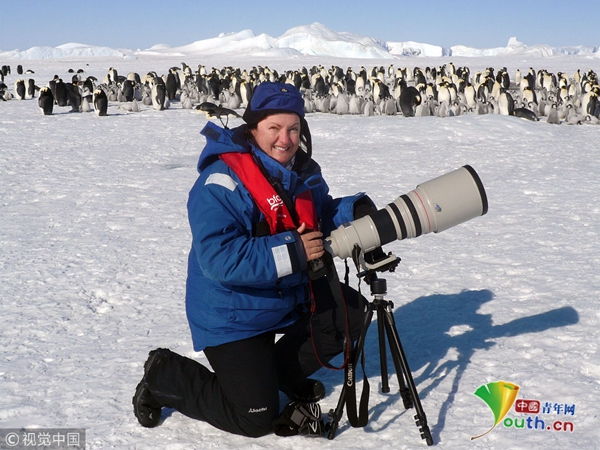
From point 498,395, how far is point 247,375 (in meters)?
0.90

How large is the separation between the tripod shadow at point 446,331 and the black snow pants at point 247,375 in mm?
310

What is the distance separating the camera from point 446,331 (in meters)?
2.77

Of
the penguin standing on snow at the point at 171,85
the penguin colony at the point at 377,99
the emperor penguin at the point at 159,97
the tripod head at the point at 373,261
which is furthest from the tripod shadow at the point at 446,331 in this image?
the penguin standing on snow at the point at 171,85

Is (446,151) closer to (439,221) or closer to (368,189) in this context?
(368,189)

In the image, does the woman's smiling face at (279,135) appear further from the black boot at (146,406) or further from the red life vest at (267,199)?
the black boot at (146,406)

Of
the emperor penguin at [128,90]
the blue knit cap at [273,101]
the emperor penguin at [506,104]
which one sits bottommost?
the blue knit cap at [273,101]

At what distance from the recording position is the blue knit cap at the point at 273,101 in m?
2.00

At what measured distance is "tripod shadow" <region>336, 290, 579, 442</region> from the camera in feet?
7.91

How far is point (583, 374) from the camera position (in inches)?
91.0

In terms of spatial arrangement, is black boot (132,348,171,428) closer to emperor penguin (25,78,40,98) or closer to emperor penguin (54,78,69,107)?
emperor penguin (54,78,69,107)

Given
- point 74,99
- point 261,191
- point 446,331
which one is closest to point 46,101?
point 74,99

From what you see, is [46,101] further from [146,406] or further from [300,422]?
[300,422]

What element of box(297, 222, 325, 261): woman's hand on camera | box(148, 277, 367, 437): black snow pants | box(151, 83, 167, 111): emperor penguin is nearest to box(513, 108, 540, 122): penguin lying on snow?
box(151, 83, 167, 111): emperor penguin

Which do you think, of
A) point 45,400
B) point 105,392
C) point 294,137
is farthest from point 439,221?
point 45,400
